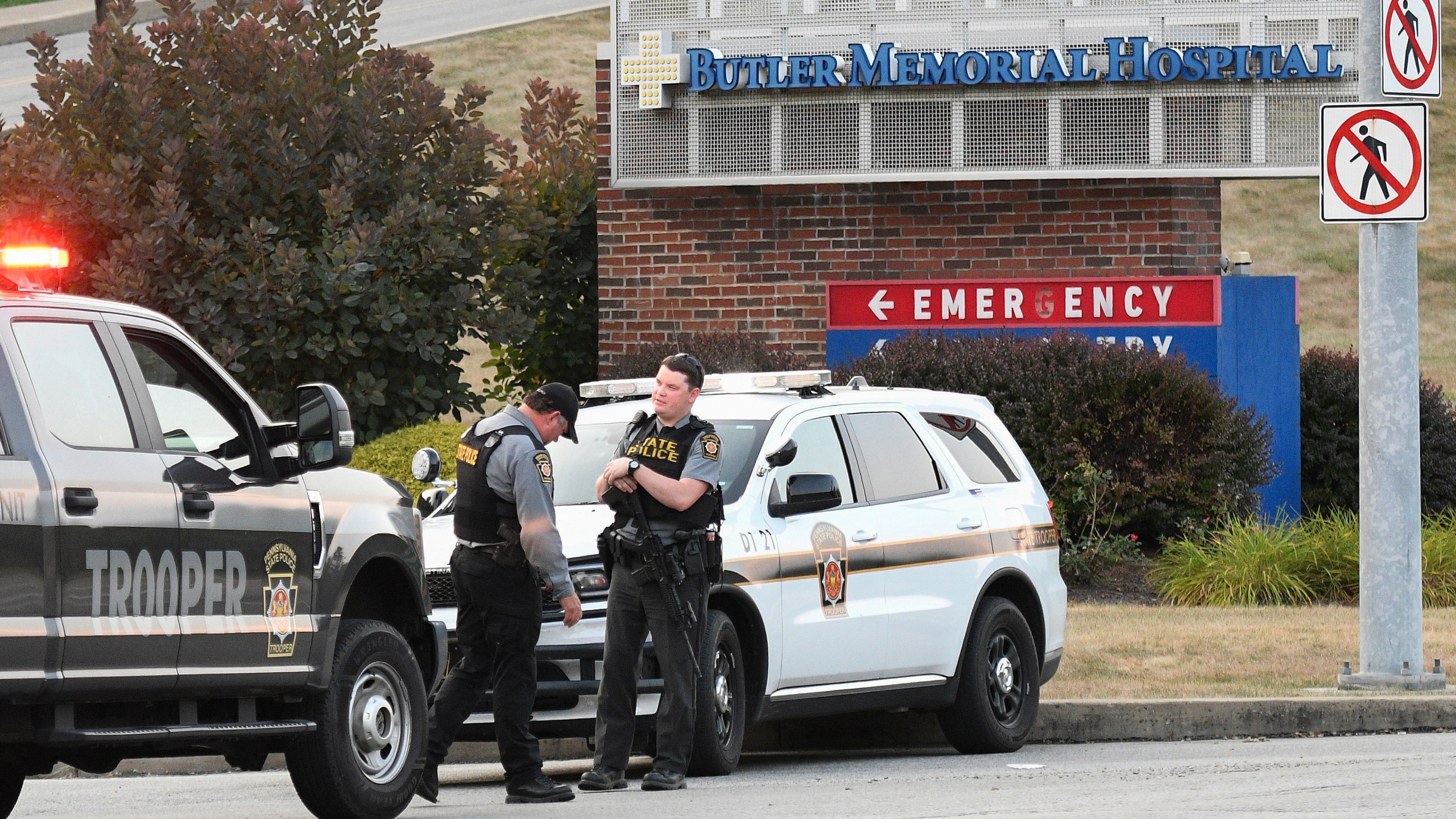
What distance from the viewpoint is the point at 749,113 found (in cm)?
1828

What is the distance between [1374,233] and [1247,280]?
23.6 feet

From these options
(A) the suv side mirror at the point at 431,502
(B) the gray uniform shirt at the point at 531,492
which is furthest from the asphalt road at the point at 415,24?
(B) the gray uniform shirt at the point at 531,492

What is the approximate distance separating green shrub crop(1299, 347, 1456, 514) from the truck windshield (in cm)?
1096

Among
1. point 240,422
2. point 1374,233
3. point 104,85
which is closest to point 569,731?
point 240,422

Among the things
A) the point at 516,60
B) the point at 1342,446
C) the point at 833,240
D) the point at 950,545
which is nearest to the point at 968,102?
the point at 833,240

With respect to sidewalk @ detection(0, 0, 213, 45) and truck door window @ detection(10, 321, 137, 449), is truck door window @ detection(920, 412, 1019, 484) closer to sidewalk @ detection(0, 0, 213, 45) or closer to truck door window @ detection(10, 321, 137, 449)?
truck door window @ detection(10, 321, 137, 449)

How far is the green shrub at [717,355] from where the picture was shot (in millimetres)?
17719

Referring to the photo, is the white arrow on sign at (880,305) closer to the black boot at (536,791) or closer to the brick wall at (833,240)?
the brick wall at (833,240)

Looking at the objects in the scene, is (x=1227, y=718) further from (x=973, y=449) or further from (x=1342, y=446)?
(x=1342, y=446)

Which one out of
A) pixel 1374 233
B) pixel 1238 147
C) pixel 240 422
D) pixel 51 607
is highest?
pixel 1238 147

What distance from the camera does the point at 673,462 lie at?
28.8 feet

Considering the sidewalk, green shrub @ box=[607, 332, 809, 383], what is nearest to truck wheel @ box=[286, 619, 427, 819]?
green shrub @ box=[607, 332, 809, 383]

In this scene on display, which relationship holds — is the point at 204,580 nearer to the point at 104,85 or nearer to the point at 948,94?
the point at 104,85

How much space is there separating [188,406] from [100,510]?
0.98 m
